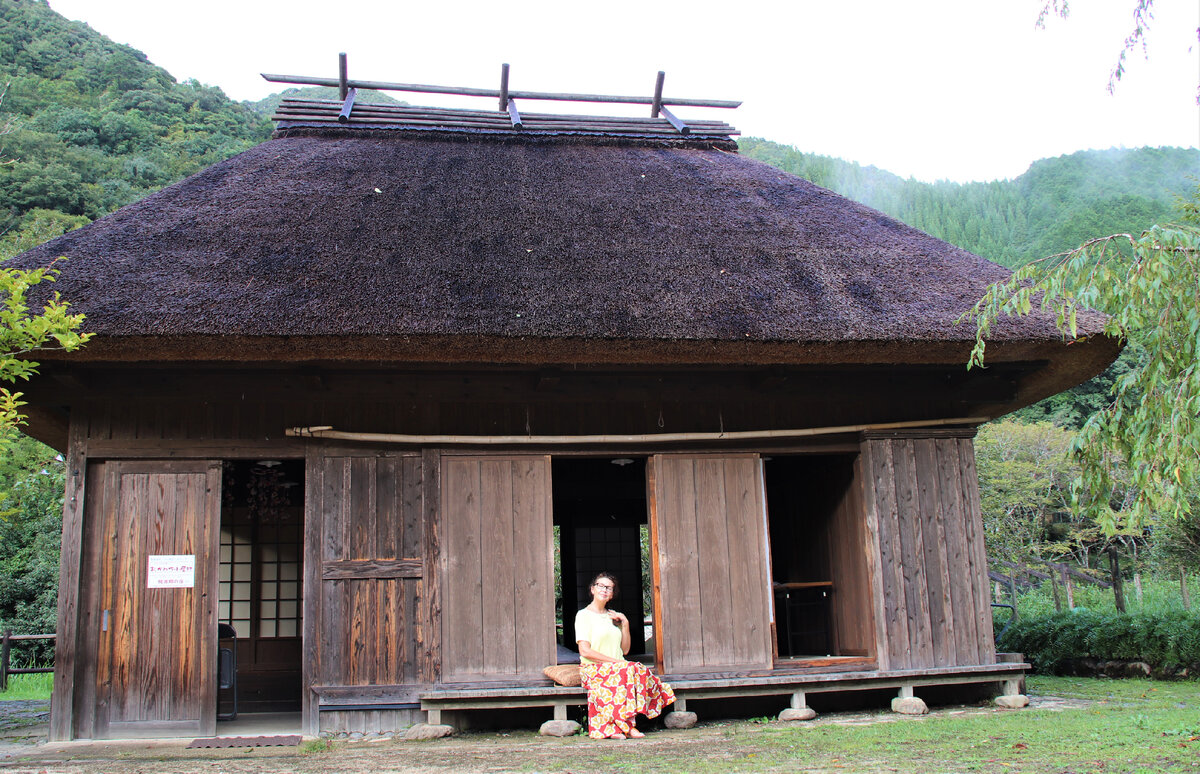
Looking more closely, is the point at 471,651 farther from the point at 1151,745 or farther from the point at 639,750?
the point at 1151,745

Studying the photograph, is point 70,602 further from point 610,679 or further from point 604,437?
point 604,437

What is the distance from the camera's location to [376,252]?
6.04m

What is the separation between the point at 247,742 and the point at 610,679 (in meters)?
2.39

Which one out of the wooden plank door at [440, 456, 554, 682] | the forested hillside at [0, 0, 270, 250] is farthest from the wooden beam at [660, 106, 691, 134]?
the forested hillside at [0, 0, 270, 250]

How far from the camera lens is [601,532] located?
11.3 metres

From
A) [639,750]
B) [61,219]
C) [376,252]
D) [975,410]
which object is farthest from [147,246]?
[61,219]

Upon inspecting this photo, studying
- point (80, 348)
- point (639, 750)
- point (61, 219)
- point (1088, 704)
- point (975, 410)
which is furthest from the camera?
point (61, 219)

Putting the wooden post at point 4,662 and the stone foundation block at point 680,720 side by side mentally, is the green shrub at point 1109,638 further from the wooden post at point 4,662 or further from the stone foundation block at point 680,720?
the wooden post at point 4,662

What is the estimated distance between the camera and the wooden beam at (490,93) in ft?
32.5

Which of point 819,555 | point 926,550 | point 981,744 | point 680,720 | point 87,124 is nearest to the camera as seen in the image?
point 981,744

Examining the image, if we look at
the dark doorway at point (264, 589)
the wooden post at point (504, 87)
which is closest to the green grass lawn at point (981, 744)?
the dark doorway at point (264, 589)

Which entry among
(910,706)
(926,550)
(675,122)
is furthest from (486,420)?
(675,122)

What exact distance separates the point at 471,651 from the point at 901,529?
3282 millimetres

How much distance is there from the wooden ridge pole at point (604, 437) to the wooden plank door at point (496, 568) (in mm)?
153
